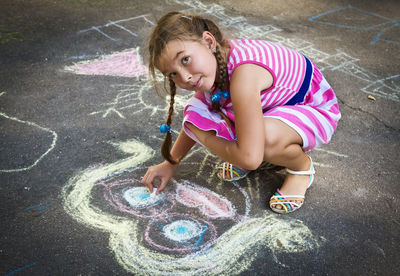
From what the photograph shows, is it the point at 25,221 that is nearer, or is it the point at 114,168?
the point at 25,221

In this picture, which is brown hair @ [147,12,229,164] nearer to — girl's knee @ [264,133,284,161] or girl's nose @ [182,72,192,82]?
girl's nose @ [182,72,192,82]

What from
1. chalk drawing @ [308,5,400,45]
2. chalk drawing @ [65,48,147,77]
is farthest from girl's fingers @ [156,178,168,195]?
chalk drawing @ [308,5,400,45]

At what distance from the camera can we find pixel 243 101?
1.48 m

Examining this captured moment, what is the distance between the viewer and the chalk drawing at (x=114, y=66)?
2914 millimetres

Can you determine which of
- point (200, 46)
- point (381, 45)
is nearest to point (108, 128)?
point (200, 46)

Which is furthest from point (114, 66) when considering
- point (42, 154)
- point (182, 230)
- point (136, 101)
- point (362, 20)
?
point (362, 20)

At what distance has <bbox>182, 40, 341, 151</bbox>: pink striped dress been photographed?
1.61 metres

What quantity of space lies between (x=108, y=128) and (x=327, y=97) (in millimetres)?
1323

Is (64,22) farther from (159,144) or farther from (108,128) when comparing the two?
(159,144)

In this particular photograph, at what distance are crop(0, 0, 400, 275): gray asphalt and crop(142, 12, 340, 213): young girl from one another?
156mm

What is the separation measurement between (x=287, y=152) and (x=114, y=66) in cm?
181

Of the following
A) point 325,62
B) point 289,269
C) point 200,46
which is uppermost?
point 200,46

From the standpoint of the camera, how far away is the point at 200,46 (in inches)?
59.9

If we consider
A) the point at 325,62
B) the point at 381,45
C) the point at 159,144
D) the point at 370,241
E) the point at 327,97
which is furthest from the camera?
the point at 381,45
